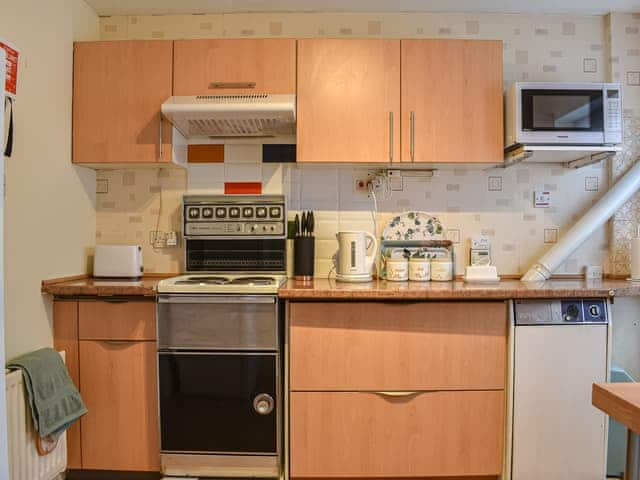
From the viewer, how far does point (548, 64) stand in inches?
92.4

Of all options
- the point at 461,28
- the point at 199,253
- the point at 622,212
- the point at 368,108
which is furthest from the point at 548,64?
the point at 199,253

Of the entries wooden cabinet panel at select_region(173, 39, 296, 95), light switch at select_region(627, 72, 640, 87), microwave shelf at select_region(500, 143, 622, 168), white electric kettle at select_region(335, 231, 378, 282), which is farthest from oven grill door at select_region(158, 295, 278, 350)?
light switch at select_region(627, 72, 640, 87)

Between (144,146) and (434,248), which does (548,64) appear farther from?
(144,146)

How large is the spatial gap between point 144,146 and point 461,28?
6.18ft

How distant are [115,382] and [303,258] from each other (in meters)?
1.06

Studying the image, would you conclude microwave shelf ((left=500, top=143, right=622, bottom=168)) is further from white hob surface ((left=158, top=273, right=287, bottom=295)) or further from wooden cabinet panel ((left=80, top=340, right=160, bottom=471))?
wooden cabinet panel ((left=80, top=340, right=160, bottom=471))

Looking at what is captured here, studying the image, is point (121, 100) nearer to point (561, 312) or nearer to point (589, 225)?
point (561, 312)

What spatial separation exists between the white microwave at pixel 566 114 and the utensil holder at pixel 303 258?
1.15 m

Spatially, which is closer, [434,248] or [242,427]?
[242,427]

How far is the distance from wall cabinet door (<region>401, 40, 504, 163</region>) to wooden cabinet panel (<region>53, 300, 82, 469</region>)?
180 centimetres

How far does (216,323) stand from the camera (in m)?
1.83

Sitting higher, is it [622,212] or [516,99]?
[516,99]

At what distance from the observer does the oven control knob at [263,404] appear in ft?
5.99

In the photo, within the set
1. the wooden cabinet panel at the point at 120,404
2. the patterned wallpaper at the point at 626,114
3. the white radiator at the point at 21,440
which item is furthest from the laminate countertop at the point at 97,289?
the patterned wallpaper at the point at 626,114
